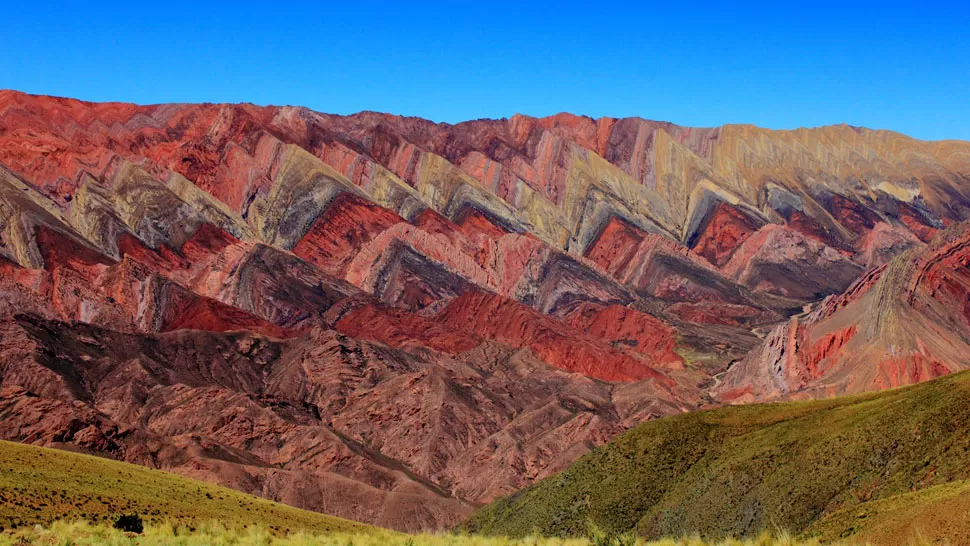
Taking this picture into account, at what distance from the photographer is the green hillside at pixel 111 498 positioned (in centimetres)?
3828

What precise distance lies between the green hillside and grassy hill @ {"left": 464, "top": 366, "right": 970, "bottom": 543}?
10.4m

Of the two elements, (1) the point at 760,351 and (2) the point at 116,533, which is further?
(1) the point at 760,351

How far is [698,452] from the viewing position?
186ft

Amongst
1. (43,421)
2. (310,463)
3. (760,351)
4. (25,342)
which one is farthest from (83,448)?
(760,351)

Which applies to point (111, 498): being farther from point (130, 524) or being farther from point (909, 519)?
point (909, 519)

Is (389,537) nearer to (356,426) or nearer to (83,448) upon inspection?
(83,448)

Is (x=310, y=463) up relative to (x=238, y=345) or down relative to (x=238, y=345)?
down

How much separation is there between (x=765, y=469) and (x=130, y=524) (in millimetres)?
27634

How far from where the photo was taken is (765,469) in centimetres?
5150

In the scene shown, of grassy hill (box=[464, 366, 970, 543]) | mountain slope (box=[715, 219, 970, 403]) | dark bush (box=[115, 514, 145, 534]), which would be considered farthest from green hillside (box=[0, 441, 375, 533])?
mountain slope (box=[715, 219, 970, 403])

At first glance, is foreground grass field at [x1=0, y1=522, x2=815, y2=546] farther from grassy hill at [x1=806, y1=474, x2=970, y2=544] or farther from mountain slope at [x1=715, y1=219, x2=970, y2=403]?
mountain slope at [x1=715, y1=219, x2=970, y2=403]

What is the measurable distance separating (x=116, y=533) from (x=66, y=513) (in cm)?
654

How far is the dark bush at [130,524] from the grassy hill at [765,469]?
14511 millimetres

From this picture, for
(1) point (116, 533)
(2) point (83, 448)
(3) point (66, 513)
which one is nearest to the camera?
(1) point (116, 533)
